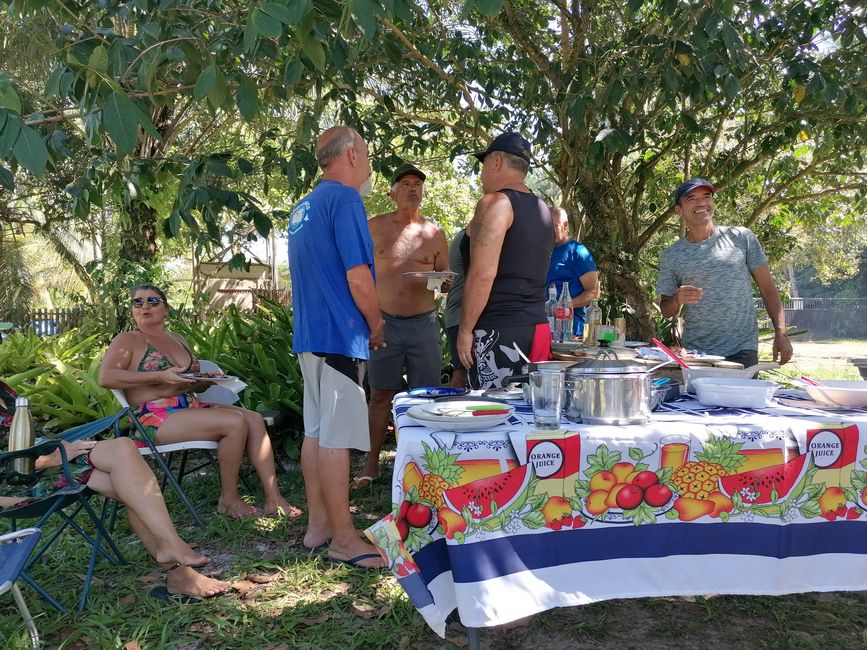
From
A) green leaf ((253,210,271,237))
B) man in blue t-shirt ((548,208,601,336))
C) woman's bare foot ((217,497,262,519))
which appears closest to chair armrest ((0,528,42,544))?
woman's bare foot ((217,497,262,519))

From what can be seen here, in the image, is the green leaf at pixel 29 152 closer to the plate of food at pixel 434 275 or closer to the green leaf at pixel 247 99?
the green leaf at pixel 247 99

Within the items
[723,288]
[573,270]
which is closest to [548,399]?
[723,288]

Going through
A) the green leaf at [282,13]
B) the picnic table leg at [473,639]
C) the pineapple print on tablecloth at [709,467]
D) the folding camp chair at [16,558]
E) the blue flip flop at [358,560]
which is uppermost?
the green leaf at [282,13]

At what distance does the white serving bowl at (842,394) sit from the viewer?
219cm

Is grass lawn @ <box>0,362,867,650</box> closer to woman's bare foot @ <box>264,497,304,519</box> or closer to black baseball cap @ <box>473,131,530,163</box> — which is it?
woman's bare foot @ <box>264,497,304,519</box>

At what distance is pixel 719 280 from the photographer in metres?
3.60

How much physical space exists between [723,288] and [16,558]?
3.30m

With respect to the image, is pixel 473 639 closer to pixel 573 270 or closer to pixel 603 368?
pixel 603 368

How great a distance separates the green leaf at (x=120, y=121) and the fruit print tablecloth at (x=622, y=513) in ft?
3.58

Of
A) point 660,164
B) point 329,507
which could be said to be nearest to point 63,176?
point 660,164

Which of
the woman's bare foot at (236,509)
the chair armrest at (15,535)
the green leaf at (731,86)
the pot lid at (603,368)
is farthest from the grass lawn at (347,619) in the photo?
the green leaf at (731,86)

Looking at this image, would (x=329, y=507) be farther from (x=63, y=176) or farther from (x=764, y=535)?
(x=63, y=176)

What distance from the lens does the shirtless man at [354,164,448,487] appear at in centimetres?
415

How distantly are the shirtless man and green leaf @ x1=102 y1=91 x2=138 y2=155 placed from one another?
230 cm
